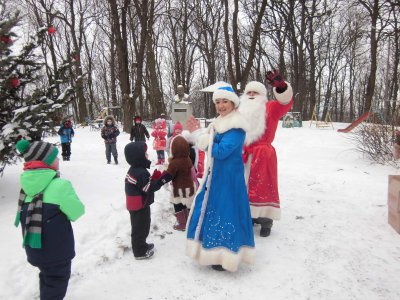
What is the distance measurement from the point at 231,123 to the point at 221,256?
54.7 inches

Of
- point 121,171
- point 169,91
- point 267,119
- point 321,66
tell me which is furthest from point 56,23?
point 267,119

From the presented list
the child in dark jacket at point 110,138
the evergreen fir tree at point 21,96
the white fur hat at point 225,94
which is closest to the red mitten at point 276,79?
the white fur hat at point 225,94

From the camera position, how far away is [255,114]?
166 inches

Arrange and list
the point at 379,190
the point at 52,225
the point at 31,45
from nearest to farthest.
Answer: the point at 52,225 → the point at 31,45 → the point at 379,190

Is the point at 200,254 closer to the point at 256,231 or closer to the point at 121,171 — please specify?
the point at 256,231

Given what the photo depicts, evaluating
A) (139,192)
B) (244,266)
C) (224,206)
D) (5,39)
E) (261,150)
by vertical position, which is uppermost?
(5,39)

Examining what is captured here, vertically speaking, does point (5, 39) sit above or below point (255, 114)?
above

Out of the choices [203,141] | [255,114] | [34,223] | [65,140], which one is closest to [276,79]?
[255,114]

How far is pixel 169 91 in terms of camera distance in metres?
48.3

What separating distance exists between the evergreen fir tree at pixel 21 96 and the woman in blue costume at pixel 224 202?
9.50 feet

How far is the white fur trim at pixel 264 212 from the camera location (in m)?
4.35

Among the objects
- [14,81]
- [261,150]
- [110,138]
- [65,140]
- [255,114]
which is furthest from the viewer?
[65,140]

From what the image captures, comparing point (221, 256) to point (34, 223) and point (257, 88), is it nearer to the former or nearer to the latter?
point (34, 223)

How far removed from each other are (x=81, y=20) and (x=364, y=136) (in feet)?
82.5
